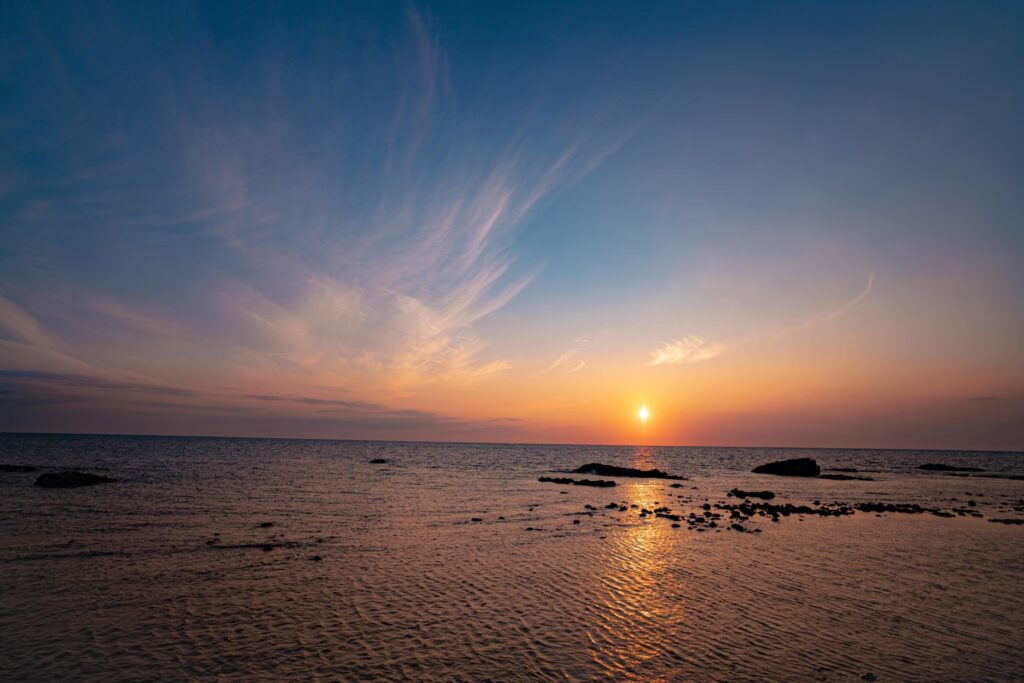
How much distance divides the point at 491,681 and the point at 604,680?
8.97ft

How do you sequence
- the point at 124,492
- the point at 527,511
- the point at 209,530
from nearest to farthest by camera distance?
the point at 209,530, the point at 527,511, the point at 124,492

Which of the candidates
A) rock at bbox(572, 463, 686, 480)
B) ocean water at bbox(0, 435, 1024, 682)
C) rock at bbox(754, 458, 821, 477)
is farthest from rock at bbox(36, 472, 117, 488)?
rock at bbox(754, 458, 821, 477)

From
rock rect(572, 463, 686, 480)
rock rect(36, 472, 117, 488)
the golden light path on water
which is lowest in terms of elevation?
rock rect(572, 463, 686, 480)

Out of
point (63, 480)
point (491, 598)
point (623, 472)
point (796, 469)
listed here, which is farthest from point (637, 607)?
point (796, 469)

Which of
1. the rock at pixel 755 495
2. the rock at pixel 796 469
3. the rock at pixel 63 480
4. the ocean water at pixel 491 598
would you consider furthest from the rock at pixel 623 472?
the rock at pixel 63 480

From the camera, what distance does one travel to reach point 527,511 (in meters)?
39.9

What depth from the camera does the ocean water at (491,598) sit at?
12469 millimetres

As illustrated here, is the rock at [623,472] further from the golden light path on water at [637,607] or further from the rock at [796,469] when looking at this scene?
the golden light path on water at [637,607]

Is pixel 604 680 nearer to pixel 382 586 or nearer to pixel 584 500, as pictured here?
pixel 382 586

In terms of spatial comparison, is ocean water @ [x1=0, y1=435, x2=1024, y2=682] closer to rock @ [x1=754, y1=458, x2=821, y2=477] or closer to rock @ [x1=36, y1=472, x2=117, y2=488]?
rock @ [x1=36, y1=472, x2=117, y2=488]

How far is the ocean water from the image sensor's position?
40.9 feet

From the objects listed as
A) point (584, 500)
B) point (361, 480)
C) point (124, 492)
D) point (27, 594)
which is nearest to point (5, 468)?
point (124, 492)

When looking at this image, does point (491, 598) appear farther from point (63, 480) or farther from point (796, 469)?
point (796, 469)

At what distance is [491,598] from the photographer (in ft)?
57.7
